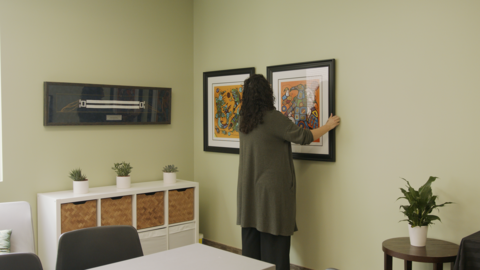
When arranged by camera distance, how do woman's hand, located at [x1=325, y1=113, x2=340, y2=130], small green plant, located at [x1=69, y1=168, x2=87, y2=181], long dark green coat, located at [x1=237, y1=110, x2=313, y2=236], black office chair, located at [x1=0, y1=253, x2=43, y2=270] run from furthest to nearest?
small green plant, located at [x1=69, y1=168, x2=87, y2=181] → woman's hand, located at [x1=325, y1=113, x2=340, y2=130] → long dark green coat, located at [x1=237, y1=110, x2=313, y2=236] → black office chair, located at [x1=0, y1=253, x2=43, y2=270]

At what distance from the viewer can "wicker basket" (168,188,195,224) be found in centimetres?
388

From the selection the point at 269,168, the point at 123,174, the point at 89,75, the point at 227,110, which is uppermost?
the point at 89,75

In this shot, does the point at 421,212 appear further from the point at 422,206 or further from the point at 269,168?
the point at 269,168

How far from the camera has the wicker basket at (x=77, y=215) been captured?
10.6 ft

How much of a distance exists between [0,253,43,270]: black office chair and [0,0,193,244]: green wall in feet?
6.23

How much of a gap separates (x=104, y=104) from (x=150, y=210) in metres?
1.06

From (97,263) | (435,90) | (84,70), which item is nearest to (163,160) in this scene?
(84,70)

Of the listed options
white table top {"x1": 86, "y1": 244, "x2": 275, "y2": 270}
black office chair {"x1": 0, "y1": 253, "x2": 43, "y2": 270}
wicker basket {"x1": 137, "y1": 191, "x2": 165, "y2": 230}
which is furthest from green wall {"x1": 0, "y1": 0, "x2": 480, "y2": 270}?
black office chair {"x1": 0, "y1": 253, "x2": 43, "y2": 270}

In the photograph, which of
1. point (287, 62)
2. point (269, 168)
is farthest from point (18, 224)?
point (287, 62)

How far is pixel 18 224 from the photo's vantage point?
286 centimetres

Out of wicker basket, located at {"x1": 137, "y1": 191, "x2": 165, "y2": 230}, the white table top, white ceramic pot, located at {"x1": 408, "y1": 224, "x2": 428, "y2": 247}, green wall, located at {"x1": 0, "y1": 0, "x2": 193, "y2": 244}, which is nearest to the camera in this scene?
the white table top

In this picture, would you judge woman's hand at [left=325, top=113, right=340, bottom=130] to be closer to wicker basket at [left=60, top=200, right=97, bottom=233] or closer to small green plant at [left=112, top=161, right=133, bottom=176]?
small green plant at [left=112, top=161, right=133, bottom=176]

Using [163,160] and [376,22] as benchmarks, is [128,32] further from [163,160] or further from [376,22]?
[376,22]

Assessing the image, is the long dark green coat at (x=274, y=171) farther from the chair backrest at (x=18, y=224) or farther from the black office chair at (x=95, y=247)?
the chair backrest at (x=18, y=224)
